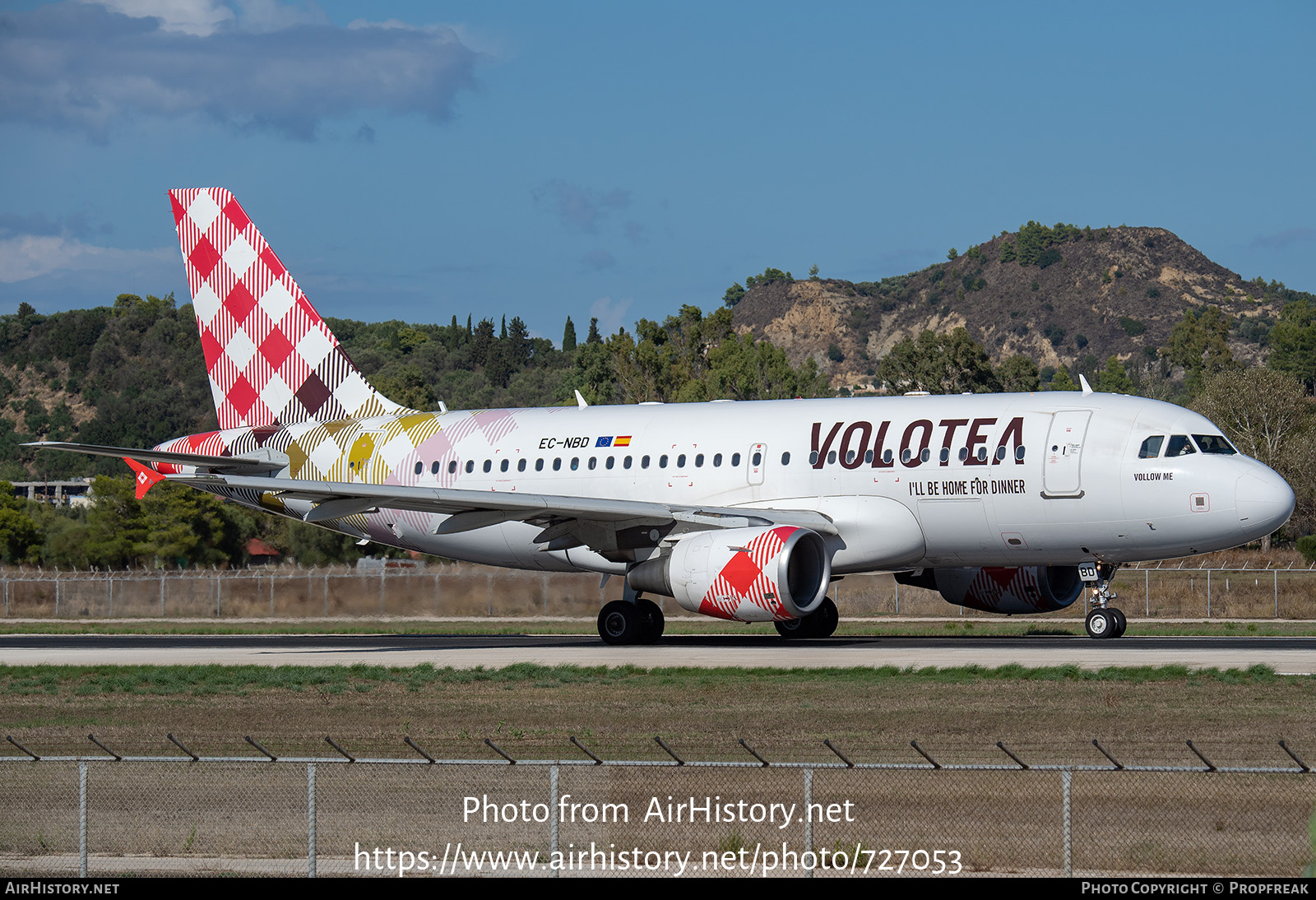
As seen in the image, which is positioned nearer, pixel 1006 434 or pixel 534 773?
pixel 534 773

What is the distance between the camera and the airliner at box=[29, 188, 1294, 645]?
2606 cm

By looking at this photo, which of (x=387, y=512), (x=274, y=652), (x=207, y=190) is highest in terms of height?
(x=207, y=190)

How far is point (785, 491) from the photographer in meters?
28.8

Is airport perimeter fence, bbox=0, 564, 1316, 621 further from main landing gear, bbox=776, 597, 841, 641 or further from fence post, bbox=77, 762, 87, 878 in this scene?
fence post, bbox=77, 762, 87, 878

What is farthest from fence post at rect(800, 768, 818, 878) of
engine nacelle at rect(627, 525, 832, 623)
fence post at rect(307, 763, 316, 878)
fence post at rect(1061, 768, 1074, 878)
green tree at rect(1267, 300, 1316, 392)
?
green tree at rect(1267, 300, 1316, 392)

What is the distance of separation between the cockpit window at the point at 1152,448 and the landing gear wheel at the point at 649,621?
9.28m

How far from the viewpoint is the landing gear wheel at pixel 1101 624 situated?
28.0 metres

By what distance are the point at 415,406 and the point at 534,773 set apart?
8055 cm

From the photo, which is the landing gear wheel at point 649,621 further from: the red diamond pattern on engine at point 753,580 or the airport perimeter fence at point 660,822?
the airport perimeter fence at point 660,822

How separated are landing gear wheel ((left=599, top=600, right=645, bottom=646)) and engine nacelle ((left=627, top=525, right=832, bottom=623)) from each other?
2.44 metres

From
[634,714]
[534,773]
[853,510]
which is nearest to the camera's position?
[534,773]

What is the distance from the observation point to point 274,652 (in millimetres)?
29297
